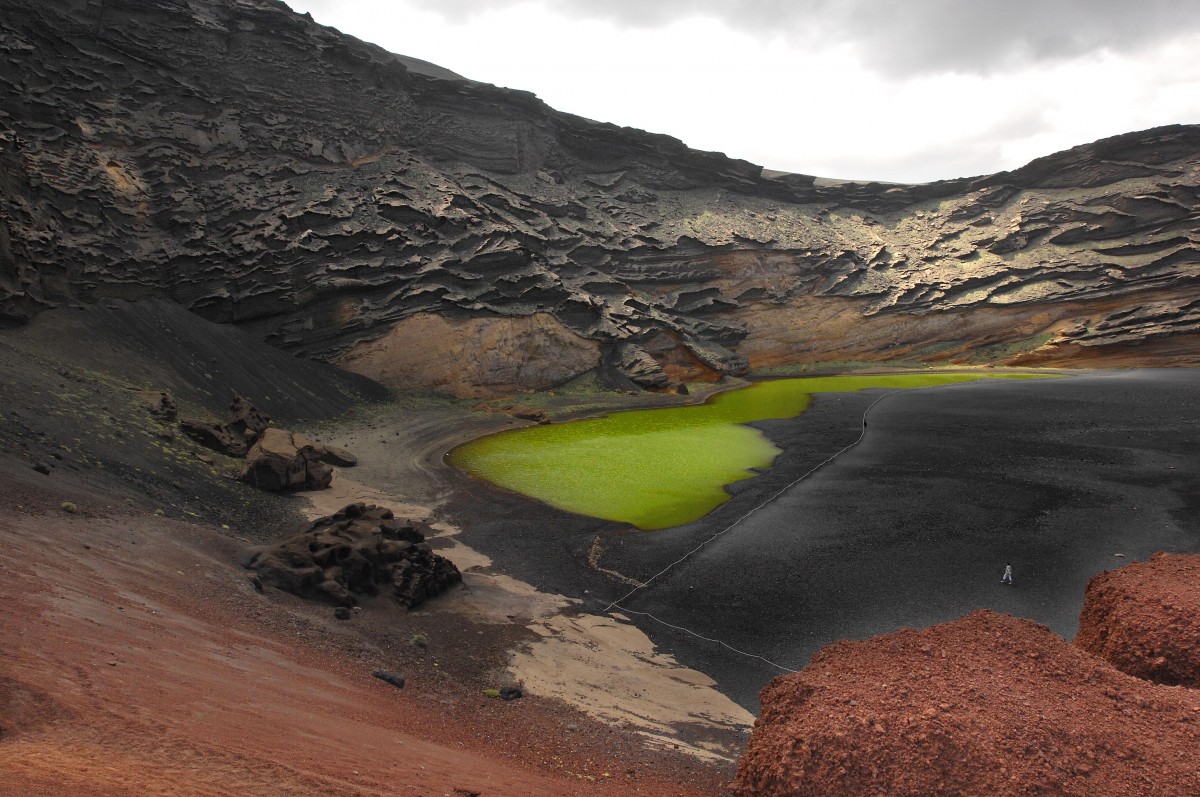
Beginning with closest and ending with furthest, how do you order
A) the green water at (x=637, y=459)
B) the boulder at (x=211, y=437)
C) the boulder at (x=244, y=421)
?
the green water at (x=637, y=459) → the boulder at (x=211, y=437) → the boulder at (x=244, y=421)

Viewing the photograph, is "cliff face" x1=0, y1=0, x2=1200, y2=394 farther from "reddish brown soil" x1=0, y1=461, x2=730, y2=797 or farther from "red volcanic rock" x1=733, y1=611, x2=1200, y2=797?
"red volcanic rock" x1=733, y1=611, x2=1200, y2=797

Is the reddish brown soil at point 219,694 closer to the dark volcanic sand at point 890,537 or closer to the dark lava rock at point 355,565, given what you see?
the dark lava rock at point 355,565

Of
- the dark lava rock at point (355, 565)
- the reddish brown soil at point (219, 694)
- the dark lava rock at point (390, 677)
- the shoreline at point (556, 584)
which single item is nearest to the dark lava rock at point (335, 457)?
the shoreline at point (556, 584)

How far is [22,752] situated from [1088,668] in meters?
7.14

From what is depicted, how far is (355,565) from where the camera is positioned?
37.3 feet

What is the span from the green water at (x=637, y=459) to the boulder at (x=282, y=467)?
516cm

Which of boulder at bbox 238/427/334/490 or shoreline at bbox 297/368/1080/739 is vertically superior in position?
boulder at bbox 238/427/334/490

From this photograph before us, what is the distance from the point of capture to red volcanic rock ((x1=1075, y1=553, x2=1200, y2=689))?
573 centimetres

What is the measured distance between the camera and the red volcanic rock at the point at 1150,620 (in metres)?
5.73

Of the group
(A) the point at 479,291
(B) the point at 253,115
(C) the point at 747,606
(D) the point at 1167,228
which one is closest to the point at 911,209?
(D) the point at 1167,228

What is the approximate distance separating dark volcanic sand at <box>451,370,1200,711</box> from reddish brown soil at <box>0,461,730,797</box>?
3.32m

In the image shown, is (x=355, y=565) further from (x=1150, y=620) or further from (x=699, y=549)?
(x=1150, y=620)

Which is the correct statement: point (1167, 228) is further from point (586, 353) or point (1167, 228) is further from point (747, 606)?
point (747, 606)

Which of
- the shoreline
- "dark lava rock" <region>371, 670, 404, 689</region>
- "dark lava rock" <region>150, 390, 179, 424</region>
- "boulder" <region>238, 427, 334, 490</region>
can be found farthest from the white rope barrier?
"dark lava rock" <region>150, 390, 179, 424</region>
